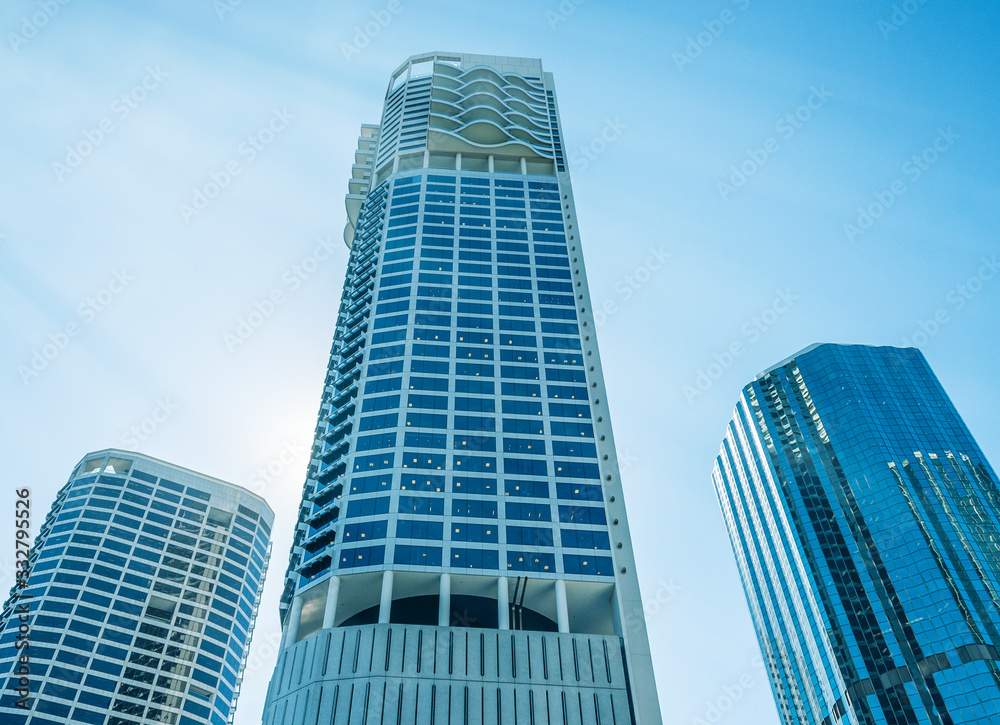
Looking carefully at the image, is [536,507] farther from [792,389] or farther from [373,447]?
[792,389]

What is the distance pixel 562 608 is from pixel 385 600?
60.7 ft

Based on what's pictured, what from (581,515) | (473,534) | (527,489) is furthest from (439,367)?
(581,515)

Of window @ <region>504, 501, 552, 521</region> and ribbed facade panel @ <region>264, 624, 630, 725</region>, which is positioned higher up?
window @ <region>504, 501, 552, 521</region>

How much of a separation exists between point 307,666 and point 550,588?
1045 inches

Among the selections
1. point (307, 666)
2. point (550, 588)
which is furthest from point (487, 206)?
point (307, 666)

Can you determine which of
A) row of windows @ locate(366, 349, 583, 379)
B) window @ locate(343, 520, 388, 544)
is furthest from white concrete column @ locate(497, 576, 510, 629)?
row of windows @ locate(366, 349, 583, 379)

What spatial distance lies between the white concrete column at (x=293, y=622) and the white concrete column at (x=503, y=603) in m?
21.6

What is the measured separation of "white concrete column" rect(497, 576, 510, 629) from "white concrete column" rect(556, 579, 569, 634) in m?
5.30

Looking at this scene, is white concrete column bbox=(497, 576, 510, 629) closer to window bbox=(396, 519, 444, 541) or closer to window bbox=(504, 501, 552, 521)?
window bbox=(504, 501, 552, 521)

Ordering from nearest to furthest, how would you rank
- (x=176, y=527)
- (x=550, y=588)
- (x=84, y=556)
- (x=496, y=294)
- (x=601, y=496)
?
(x=550, y=588) < (x=601, y=496) < (x=496, y=294) < (x=84, y=556) < (x=176, y=527)

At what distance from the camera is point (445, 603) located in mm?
84000

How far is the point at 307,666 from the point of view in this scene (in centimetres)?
7812

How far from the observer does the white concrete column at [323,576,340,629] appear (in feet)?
270

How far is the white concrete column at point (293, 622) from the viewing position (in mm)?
85812
